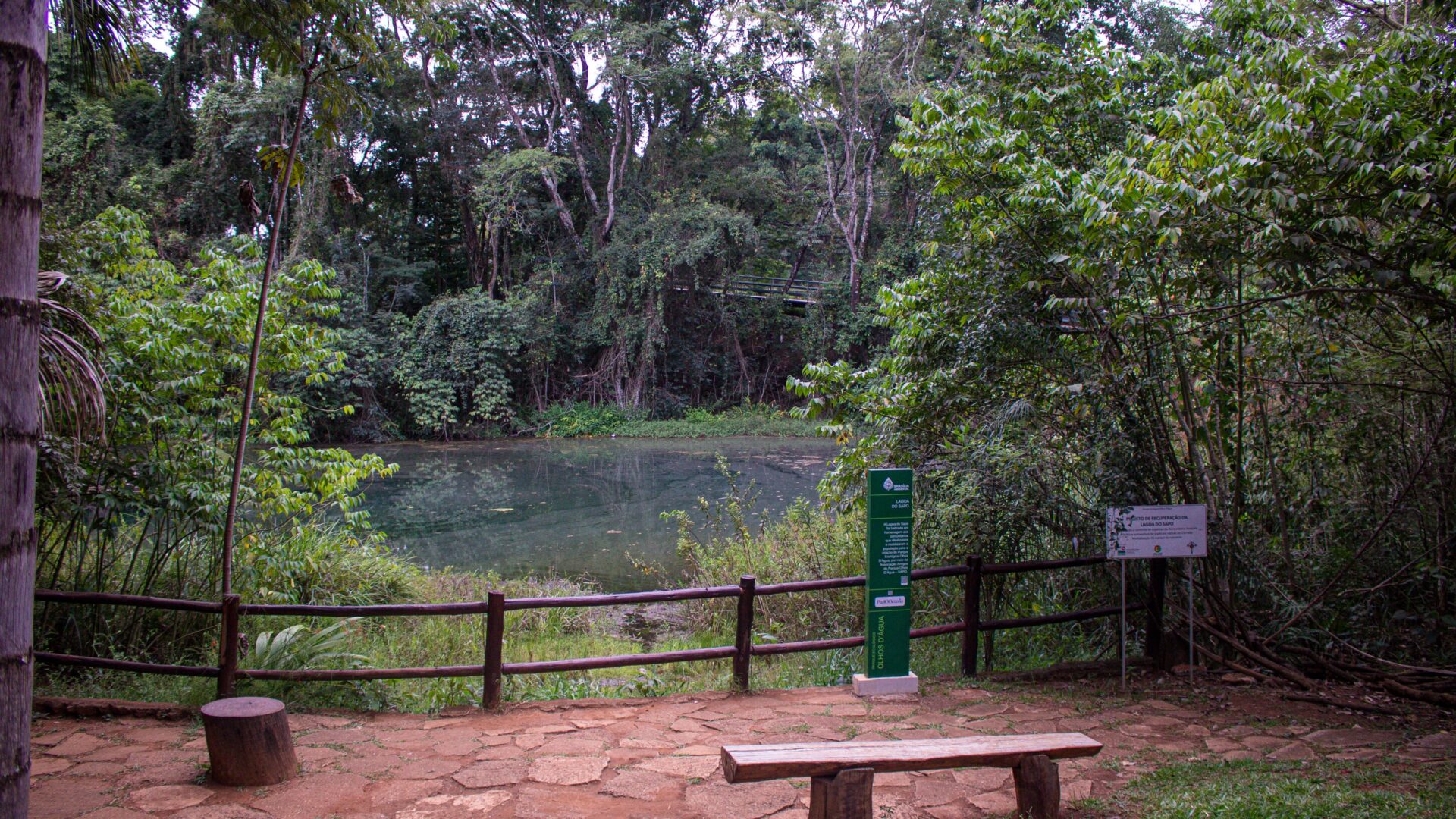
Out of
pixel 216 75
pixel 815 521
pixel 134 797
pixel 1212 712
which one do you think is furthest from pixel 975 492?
pixel 216 75

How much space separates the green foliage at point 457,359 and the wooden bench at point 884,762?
2222 cm

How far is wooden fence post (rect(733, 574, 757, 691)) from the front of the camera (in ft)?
17.6

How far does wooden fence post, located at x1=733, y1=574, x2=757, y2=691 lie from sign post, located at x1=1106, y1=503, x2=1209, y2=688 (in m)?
2.18

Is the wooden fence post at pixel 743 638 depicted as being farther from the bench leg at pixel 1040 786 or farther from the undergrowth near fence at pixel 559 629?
the bench leg at pixel 1040 786

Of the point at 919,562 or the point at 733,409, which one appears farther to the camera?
the point at 733,409

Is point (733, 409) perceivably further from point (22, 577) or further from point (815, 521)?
point (22, 577)

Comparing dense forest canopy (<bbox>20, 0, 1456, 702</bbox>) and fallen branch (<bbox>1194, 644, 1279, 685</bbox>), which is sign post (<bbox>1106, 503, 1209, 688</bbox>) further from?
fallen branch (<bbox>1194, 644, 1279, 685</bbox>)

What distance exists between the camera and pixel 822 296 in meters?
26.8

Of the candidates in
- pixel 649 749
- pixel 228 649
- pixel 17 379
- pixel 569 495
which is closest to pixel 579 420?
pixel 569 495

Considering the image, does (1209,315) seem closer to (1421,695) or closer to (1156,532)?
(1156,532)

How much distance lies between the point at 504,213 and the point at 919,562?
20.7 m

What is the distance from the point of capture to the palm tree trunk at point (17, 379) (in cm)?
214

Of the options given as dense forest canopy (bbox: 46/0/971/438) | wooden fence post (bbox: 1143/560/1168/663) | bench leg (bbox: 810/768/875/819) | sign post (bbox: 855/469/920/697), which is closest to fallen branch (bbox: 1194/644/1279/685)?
wooden fence post (bbox: 1143/560/1168/663)

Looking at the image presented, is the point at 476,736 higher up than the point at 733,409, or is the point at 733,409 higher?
the point at 733,409
